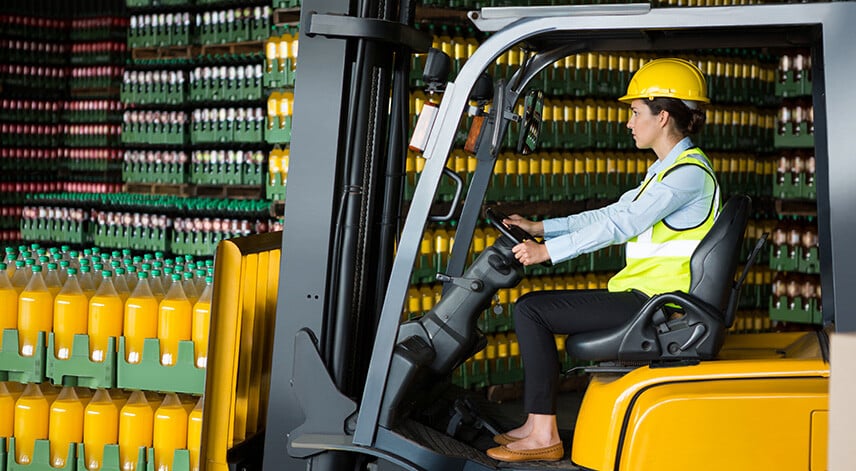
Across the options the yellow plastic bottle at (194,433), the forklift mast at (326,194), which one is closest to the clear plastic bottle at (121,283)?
the yellow plastic bottle at (194,433)

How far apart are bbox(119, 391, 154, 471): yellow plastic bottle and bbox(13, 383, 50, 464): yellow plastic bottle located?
1.43 feet

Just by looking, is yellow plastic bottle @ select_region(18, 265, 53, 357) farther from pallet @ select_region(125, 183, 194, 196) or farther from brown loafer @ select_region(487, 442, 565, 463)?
pallet @ select_region(125, 183, 194, 196)

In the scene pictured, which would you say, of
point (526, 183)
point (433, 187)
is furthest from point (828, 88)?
point (526, 183)

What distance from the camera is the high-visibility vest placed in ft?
14.2

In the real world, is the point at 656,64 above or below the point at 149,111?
below

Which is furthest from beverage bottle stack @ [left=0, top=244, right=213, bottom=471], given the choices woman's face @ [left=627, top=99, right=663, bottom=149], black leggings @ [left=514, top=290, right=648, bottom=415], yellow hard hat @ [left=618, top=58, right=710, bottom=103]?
yellow hard hat @ [left=618, top=58, right=710, bottom=103]

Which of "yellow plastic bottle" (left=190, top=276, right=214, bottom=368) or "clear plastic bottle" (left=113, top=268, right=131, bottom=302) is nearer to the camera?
"yellow plastic bottle" (left=190, top=276, right=214, bottom=368)

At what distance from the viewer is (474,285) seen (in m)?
4.36

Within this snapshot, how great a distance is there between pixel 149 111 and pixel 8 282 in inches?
299

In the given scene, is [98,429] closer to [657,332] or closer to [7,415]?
[7,415]

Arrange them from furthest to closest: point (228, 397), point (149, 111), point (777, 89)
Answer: point (149, 111) < point (777, 89) < point (228, 397)

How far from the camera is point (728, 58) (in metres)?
11.6

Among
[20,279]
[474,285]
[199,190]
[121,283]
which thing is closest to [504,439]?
[474,285]

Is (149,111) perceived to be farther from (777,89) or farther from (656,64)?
(656,64)
